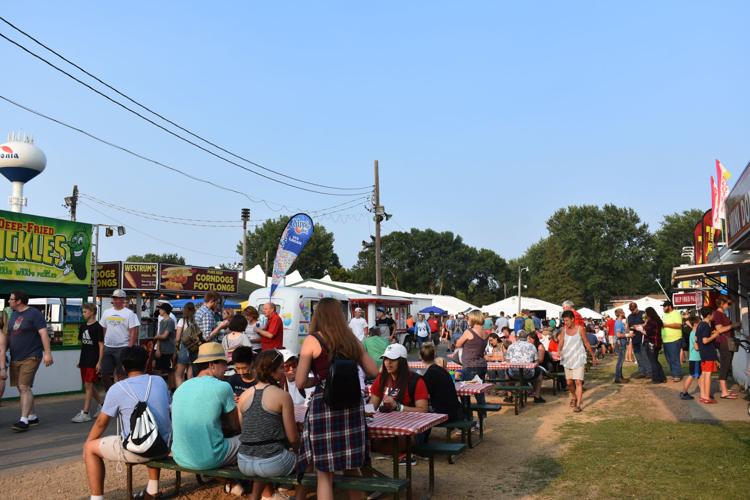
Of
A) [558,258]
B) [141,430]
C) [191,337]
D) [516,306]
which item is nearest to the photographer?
[141,430]

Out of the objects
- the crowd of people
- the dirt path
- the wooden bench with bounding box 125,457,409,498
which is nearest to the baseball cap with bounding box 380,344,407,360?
the crowd of people

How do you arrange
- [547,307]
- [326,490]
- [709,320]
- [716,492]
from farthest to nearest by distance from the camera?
[547,307]
[709,320]
[716,492]
[326,490]

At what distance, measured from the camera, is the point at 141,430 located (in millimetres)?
4559

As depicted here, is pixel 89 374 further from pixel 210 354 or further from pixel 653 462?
pixel 653 462

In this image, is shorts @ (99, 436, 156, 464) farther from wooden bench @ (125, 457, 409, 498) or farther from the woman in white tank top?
A: the woman in white tank top

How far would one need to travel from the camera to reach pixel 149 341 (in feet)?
42.0

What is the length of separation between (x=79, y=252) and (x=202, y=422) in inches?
466

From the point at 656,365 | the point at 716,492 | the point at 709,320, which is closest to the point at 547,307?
the point at 656,365

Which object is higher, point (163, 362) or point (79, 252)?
point (79, 252)

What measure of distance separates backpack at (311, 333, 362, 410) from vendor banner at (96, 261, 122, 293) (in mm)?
19841

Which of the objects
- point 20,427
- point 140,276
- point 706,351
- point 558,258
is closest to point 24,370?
point 20,427

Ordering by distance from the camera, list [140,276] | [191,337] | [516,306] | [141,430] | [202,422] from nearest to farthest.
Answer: [202,422] → [141,430] → [191,337] → [140,276] → [516,306]

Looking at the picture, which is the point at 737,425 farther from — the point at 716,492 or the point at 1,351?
the point at 1,351

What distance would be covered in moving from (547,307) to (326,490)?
1406 inches
